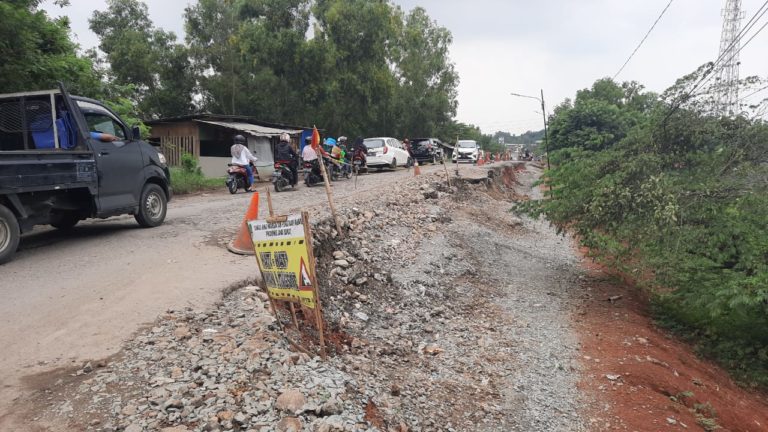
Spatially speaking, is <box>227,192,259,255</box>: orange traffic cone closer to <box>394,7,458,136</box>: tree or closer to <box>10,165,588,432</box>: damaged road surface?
<box>10,165,588,432</box>: damaged road surface

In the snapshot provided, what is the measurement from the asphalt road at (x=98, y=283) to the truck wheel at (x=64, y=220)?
0.45ft

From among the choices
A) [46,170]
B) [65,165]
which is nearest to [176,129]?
[65,165]

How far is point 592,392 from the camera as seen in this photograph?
5.20 meters

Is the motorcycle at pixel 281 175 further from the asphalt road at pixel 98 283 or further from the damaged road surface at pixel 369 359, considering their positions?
the damaged road surface at pixel 369 359

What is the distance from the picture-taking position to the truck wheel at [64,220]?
25.3 feet

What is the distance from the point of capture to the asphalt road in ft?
13.3

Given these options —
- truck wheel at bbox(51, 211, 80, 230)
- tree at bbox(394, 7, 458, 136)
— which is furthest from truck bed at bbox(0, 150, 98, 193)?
tree at bbox(394, 7, 458, 136)

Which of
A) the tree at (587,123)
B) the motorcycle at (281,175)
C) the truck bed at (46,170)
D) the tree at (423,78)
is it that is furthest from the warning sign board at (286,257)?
the tree at (423,78)

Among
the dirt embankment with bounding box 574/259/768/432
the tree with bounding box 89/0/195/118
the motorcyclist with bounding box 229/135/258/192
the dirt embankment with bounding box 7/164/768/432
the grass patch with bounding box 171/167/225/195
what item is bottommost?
the dirt embankment with bounding box 574/259/768/432

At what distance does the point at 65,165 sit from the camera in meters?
6.64

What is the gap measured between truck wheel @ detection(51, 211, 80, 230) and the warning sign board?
16.1ft

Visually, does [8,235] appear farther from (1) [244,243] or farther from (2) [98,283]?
(1) [244,243]

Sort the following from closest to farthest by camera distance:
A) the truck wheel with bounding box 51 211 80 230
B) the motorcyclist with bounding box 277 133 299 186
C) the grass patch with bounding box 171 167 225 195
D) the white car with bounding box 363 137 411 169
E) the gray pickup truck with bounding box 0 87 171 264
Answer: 1. the gray pickup truck with bounding box 0 87 171 264
2. the truck wheel with bounding box 51 211 80 230
3. the motorcyclist with bounding box 277 133 299 186
4. the grass patch with bounding box 171 167 225 195
5. the white car with bounding box 363 137 411 169

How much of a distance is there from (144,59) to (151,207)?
21.8m
